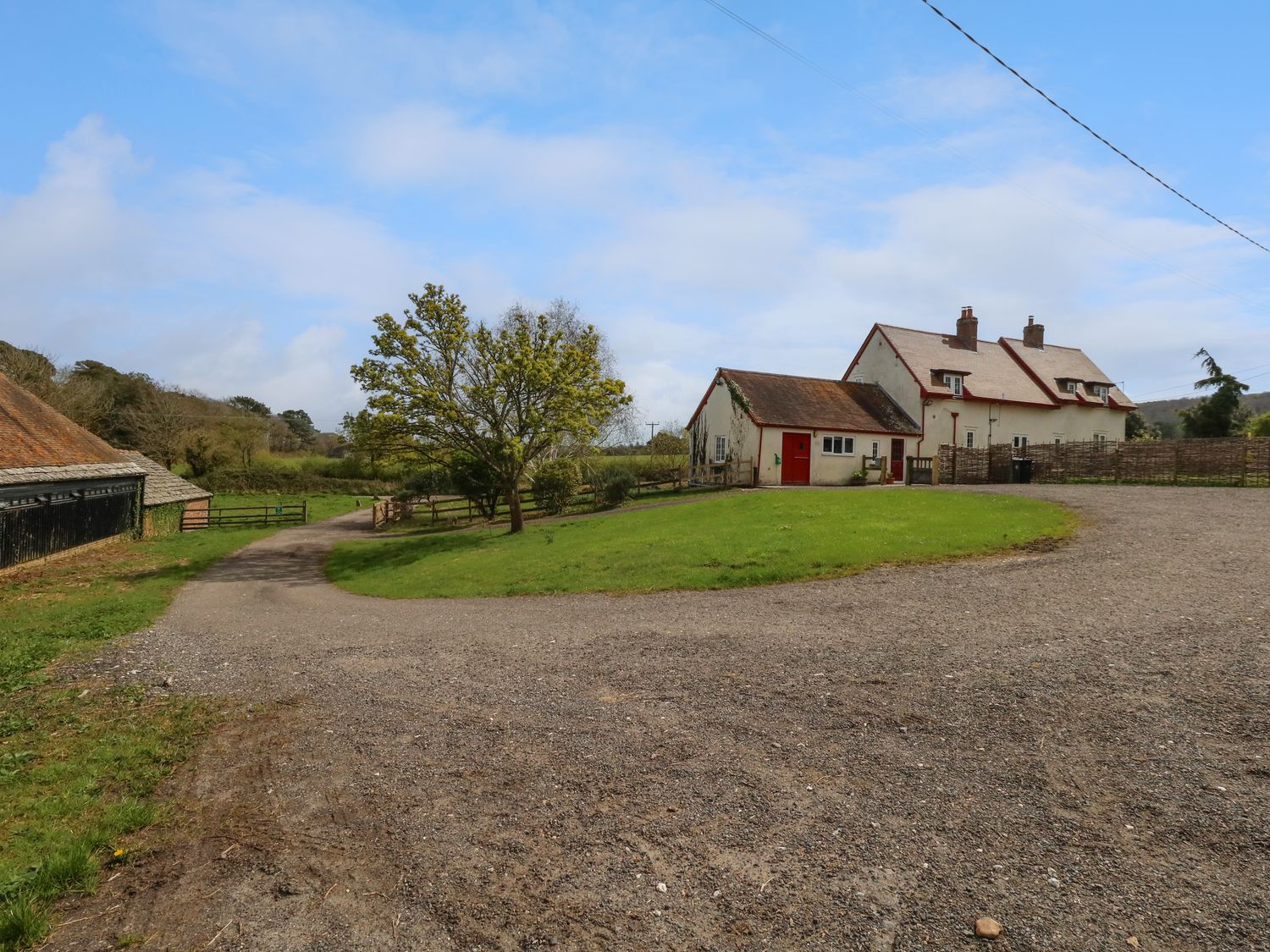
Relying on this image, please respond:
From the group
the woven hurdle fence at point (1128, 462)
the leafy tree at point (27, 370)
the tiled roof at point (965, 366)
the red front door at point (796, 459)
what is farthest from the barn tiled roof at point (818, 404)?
the leafy tree at point (27, 370)

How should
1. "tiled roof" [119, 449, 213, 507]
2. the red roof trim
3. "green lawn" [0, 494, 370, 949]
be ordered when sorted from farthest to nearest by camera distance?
the red roof trim < "tiled roof" [119, 449, 213, 507] < "green lawn" [0, 494, 370, 949]

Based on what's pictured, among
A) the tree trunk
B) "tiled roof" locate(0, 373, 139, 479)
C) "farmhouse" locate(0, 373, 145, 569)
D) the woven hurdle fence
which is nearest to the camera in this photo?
"farmhouse" locate(0, 373, 145, 569)

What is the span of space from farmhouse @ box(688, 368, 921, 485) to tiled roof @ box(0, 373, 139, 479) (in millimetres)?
28659

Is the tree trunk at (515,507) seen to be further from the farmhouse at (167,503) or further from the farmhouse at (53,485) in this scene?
the farmhouse at (167,503)

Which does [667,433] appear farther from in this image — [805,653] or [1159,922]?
[1159,922]

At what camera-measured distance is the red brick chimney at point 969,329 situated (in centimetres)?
4700

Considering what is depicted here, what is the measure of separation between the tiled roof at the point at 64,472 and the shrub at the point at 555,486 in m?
18.1

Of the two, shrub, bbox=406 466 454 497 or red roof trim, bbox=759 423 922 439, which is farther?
shrub, bbox=406 466 454 497

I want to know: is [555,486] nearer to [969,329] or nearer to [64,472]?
[64,472]

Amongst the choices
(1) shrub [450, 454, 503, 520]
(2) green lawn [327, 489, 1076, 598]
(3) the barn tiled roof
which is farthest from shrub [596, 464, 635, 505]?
(2) green lawn [327, 489, 1076, 598]

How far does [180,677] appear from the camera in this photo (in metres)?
9.48

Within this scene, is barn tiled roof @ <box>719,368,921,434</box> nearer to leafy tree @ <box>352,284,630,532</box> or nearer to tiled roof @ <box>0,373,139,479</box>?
leafy tree @ <box>352,284,630,532</box>

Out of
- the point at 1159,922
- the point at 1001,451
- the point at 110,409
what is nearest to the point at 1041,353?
the point at 1001,451

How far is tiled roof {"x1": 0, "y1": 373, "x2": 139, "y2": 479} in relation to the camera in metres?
24.2
